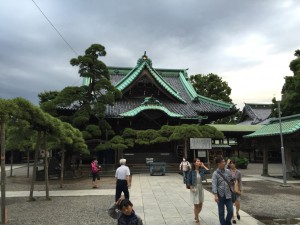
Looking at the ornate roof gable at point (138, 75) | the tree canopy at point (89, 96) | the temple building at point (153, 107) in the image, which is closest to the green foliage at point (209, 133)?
the temple building at point (153, 107)

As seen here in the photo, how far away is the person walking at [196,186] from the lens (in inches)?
317

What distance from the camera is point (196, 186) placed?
8133 millimetres

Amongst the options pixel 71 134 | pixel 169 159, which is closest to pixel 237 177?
pixel 71 134

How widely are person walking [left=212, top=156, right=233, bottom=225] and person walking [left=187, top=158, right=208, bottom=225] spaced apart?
0.87 meters

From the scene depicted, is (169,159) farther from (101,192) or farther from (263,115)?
(263,115)

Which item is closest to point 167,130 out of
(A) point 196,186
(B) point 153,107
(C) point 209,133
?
(B) point 153,107

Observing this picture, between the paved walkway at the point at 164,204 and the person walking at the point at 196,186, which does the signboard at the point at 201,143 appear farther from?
the person walking at the point at 196,186

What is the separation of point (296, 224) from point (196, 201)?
3152 millimetres

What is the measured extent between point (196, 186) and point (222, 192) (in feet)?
3.54

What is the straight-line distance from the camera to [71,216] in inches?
378

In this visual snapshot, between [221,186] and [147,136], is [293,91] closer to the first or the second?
[147,136]

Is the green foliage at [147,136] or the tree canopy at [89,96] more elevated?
the tree canopy at [89,96]

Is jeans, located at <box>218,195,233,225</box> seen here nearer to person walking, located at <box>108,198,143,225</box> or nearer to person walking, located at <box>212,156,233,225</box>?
person walking, located at <box>212,156,233,225</box>

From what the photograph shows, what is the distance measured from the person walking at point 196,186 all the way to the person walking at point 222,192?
872 millimetres
